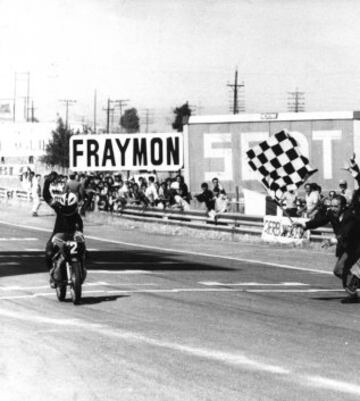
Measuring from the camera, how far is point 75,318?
41.5ft

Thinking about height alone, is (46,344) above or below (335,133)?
below

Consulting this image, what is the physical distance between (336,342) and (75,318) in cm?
348

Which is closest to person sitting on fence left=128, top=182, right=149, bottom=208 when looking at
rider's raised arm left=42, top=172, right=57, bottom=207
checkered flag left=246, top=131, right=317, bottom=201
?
checkered flag left=246, top=131, right=317, bottom=201

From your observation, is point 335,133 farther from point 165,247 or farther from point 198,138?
point 165,247

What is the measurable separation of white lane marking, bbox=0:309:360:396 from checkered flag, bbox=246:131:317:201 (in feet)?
45.8

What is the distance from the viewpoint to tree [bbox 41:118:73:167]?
427 feet

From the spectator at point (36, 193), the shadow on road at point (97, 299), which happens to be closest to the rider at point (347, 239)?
the shadow on road at point (97, 299)

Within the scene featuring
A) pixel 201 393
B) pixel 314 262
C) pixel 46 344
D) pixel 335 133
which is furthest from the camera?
pixel 335 133

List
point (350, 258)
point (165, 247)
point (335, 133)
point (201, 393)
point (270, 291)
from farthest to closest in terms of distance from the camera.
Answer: point (335, 133) → point (165, 247) → point (270, 291) → point (350, 258) → point (201, 393)

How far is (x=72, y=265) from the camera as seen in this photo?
14.1 metres

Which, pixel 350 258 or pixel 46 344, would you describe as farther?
pixel 350 258

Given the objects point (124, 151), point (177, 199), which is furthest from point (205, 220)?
point (124, 151)

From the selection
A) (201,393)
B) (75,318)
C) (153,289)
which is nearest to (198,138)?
(153,289)

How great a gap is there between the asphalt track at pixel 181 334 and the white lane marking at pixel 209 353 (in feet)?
0.03
